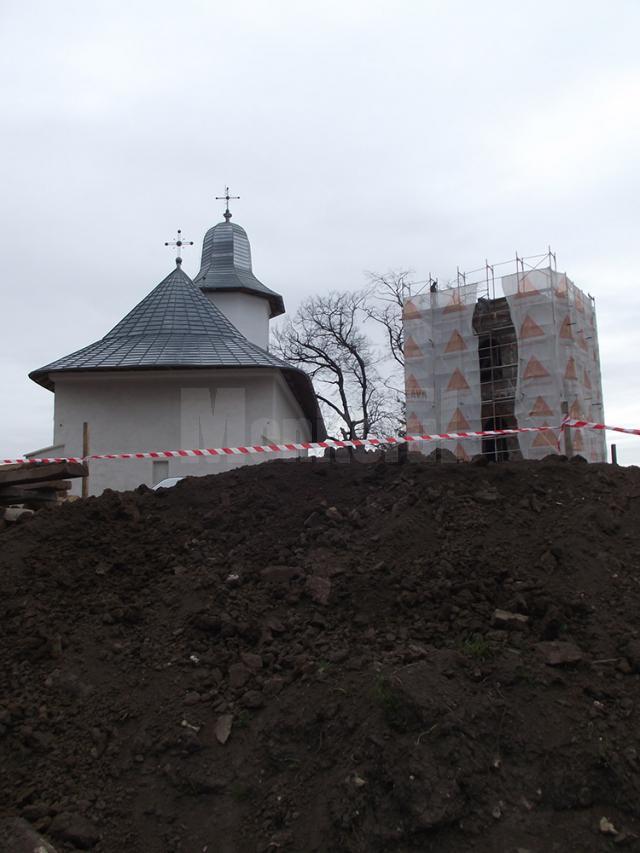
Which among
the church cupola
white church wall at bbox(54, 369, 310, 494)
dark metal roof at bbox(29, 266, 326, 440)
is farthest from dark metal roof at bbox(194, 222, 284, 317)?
white church wall at bbox(54, 369, 310, 494)

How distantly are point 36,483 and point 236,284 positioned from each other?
20.2 meters

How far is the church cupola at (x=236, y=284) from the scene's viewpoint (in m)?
28.0

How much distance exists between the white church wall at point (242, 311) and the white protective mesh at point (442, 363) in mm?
5713

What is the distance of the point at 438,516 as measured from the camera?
5.87 meters

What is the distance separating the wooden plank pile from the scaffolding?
51.6 feet

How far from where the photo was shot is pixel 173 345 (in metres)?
18.3

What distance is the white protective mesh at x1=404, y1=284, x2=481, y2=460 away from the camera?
24.6m

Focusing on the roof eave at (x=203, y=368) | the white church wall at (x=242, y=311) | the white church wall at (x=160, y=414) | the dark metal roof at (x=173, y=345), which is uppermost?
the white church wall at (x=242, y=311)

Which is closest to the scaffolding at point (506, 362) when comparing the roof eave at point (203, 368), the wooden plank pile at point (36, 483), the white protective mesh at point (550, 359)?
the white protective mesh at point (550, 359)

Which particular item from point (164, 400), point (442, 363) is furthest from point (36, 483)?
point (442, 363)

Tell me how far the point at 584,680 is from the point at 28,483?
6732mm

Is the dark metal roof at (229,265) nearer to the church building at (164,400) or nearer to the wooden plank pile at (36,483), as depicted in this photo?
the church building at (164,400)

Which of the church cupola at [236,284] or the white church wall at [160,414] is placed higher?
the church cupola at [236,284]

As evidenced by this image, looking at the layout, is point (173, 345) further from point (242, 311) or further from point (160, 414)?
point (242, 311)
